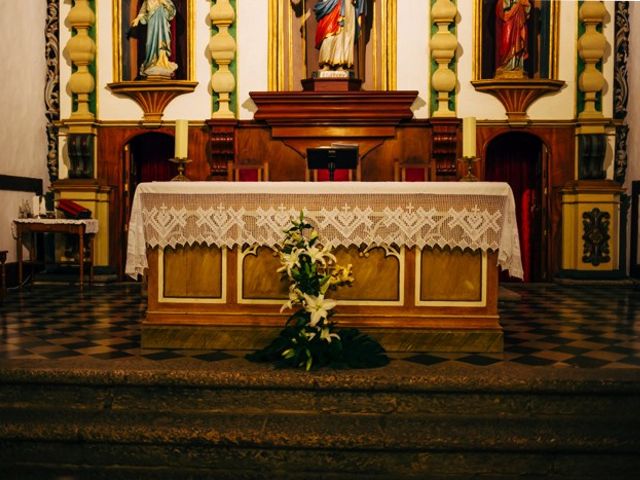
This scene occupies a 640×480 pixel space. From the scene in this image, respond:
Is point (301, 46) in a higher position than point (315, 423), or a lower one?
higher

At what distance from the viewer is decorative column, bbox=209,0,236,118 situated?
7832 mm

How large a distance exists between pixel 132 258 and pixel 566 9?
616 cm

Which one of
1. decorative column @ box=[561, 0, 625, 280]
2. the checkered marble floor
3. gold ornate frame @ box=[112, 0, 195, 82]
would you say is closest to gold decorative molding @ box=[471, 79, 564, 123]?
decorative column @ box=[561, 0, 625, 280]

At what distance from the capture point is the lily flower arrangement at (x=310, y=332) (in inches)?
141

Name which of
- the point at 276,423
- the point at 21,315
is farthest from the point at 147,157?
the point at 276,423

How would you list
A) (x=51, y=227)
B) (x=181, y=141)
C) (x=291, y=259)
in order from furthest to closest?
(x=51, y=227) → (x=181, y=141) → (x=291, y=259)

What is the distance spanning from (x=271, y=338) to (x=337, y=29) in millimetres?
4466

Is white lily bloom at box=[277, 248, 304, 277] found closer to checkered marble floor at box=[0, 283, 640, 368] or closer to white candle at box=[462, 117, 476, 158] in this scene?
checkered marble floor at box=[0, 283, 640, 368]

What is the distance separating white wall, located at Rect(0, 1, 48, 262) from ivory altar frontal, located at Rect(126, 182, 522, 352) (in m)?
3.96

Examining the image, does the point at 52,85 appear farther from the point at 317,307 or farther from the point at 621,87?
the point at 621,87

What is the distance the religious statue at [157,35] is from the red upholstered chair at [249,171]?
1.44 metres

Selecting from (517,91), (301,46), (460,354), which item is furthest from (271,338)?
(517,91)

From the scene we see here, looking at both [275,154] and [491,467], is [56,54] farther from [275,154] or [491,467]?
[491,467]

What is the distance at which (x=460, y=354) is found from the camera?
13.3ft
